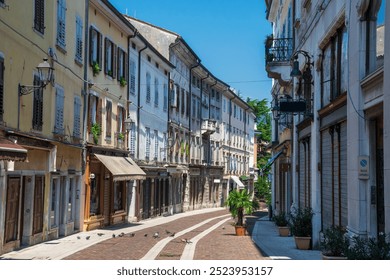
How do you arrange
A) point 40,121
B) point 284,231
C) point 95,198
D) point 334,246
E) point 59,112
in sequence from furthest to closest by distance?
point 95,198
point 284,231
point 59,112
point 40,121
point 334,246

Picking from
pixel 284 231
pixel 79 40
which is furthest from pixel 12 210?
pixel 284 231

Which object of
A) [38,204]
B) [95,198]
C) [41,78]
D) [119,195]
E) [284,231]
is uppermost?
[41,78]

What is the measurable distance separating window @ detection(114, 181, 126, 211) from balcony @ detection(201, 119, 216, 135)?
17902mm

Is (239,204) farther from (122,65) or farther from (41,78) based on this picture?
(122,65)

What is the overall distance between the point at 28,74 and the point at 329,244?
28.1 ft

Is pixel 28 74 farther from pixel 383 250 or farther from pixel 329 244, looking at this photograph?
pixel 383 250

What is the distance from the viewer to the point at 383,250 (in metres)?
8.54

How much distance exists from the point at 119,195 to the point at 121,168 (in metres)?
3.41

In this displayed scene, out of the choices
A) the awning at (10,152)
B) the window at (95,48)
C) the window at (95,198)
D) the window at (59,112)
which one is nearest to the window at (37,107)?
the window at (59,112)

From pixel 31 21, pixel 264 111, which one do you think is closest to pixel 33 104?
pixel 31 21

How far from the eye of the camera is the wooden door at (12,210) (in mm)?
14898

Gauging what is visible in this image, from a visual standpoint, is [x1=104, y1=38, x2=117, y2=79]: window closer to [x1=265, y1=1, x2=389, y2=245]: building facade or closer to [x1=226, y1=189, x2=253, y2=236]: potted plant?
[x1=265, y1=1, x2=389, y2=245]: building facade

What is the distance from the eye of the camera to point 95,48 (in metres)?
22.8

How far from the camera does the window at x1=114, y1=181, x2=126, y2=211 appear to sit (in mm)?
26391
